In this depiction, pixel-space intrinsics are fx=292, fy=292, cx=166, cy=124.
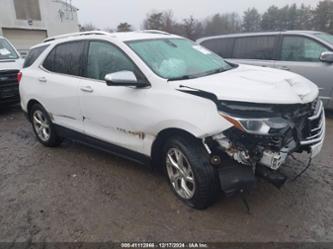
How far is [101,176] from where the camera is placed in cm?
378

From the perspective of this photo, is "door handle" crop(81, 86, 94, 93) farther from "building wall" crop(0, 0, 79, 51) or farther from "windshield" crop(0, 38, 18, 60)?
"building wall" crop(0, 0, 79, 51)

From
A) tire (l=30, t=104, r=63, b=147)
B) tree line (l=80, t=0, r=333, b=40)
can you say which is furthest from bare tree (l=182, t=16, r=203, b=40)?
tire (l=30, t=104, r=63, b=147)

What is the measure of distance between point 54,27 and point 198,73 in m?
30.7

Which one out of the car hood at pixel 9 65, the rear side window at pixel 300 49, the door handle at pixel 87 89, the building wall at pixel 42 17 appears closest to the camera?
the door handle at pixel 87 89

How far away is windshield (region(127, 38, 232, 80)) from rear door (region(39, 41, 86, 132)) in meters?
0.99

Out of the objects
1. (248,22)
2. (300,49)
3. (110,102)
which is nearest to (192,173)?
(110,102)

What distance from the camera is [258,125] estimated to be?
2469 mm

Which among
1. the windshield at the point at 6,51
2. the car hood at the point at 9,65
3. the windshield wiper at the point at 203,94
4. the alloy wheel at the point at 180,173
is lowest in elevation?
the alloy wheel at the point at 180,173

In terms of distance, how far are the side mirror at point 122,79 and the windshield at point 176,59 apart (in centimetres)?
25

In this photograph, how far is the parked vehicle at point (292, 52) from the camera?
5.51 m

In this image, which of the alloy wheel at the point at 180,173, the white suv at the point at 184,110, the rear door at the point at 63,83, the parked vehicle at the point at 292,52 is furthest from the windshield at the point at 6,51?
the alloy wheel at the point at 180,173

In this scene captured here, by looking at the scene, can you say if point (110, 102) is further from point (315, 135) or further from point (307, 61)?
point (307, 61)

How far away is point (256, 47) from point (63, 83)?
4292 mm

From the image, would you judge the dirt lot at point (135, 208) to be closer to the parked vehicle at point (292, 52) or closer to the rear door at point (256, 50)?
the parked vehicle at point (292, 52)
